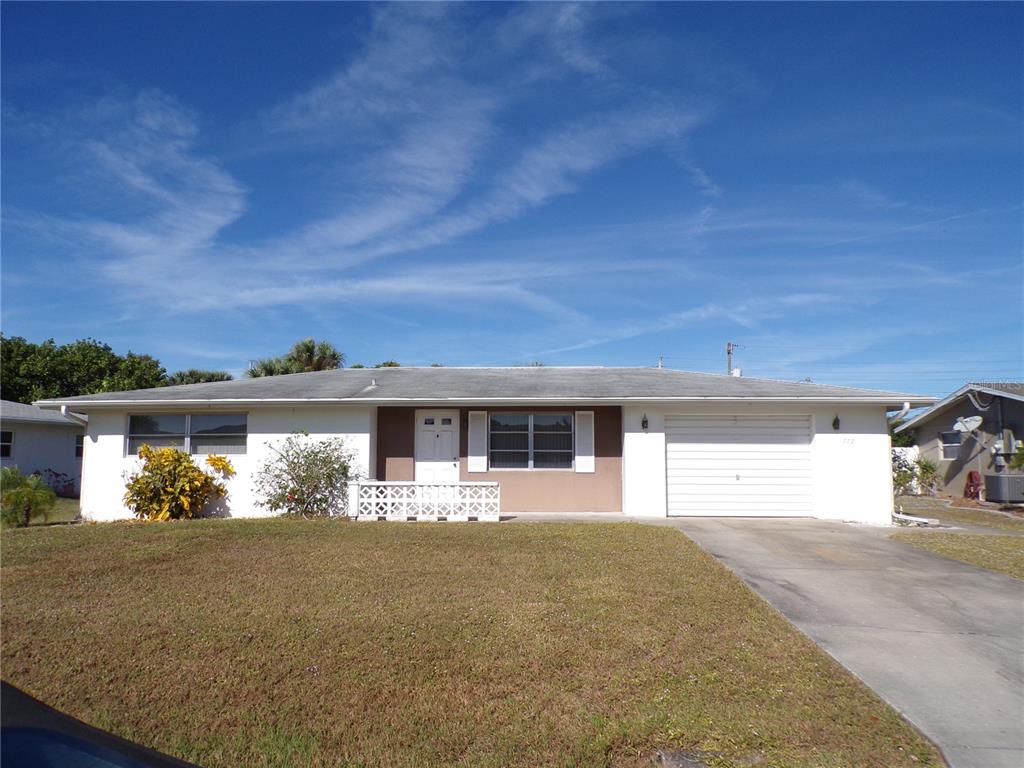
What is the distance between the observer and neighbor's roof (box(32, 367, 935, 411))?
48.2ft

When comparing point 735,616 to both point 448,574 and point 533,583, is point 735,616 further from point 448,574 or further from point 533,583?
point 448,574

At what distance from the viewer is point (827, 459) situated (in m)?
14.8

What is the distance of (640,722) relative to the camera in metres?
4.65

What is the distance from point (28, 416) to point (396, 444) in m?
15.9

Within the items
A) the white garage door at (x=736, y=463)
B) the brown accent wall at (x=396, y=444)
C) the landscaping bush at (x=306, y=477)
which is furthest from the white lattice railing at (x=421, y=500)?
the white garage door at (x=736, y=463)

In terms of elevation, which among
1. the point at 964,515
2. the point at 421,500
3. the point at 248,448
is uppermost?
the point at 248,448

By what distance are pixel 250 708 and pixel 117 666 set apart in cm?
152

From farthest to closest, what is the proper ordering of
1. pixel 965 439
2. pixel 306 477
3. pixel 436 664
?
1. pixel 965 439
2. pixel 306 477
3. pixel 436 664

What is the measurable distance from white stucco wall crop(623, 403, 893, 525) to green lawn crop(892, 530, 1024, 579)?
1654 mm

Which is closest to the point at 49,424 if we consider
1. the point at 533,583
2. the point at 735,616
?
the point at 533,583

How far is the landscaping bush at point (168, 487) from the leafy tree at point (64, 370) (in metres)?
18.9

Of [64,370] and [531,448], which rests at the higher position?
[64,370]

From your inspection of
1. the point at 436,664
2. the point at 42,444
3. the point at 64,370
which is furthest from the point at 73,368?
the point at 436,664

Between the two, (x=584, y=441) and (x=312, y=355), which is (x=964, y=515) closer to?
(x=584, y=441)
